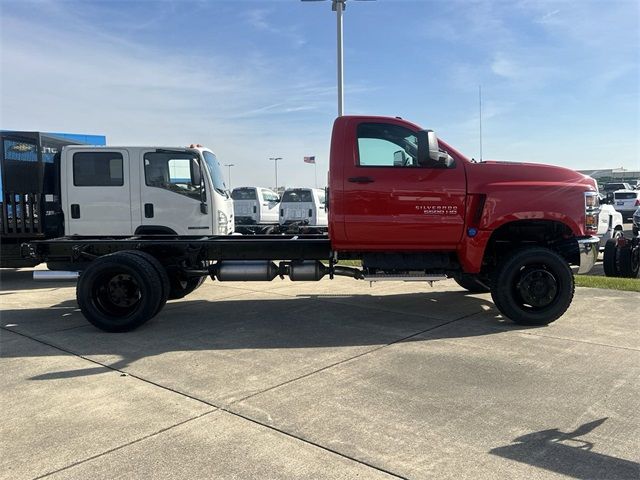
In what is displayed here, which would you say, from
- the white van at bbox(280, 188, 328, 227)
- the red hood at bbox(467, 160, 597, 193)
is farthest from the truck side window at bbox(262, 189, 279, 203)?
the red hood at bbox(467, 160, 597, 193)

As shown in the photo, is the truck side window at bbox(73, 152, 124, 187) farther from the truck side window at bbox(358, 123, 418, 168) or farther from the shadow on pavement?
the shadow on pavement

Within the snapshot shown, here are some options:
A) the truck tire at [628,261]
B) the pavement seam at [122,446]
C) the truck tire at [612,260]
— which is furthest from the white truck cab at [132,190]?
the truck tire at [628,261]

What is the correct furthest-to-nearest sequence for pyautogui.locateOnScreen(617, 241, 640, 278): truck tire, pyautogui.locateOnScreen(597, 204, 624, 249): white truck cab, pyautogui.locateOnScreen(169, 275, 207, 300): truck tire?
1. pyautogui.locateOnScreen(597, 204, 624, 249): white truck cab
2. pyautogui.locateOnScreen(617, 241, 640, 278): truck tire
3. pyautogui.locateOnScreen(169, 275, 207, 300): truck tire

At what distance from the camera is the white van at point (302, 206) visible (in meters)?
17.7

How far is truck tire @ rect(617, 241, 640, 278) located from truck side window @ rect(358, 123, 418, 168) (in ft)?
21.8

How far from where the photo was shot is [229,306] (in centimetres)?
756

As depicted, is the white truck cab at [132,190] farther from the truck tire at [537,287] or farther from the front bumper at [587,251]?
the front bumper at [587,251]

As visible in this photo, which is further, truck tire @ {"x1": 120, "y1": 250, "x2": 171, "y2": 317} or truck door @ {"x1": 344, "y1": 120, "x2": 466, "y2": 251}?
truck tire @ {"x1": 120, "y1": 250, "x2": 171, "y2": 317}

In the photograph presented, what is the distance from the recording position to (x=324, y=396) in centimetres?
403

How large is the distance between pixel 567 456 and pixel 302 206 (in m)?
15.1

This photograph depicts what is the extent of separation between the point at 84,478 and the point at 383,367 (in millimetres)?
2670

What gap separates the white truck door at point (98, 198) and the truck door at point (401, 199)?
193 inches

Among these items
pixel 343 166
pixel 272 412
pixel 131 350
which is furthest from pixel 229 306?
pixel 272 412

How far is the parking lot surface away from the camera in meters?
3.04
